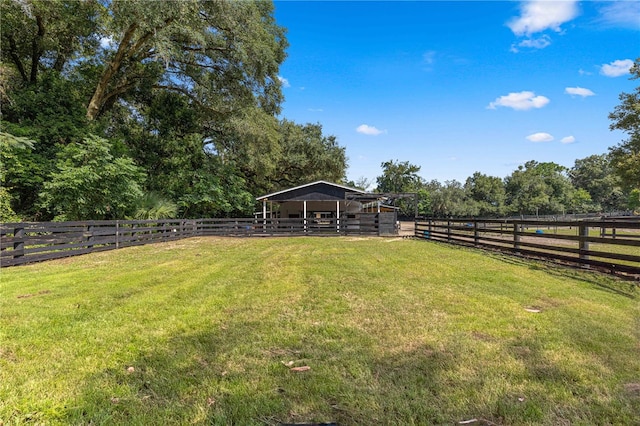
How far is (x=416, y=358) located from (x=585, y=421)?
1.22 m

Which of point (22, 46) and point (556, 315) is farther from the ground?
point (22, 46)

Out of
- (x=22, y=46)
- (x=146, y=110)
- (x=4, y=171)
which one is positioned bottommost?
(x=4, y=171)

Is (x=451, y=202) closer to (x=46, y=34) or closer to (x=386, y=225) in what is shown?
(x=386, y=225)

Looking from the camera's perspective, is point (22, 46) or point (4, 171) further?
point (22, 46)

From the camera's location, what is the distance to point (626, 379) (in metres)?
2.68

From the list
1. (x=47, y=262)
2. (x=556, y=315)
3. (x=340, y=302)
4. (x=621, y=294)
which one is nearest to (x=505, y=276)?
(x=621, y=294)

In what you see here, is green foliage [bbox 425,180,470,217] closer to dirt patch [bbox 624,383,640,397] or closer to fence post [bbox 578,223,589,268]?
fence post [bbox 578,223,589,268]

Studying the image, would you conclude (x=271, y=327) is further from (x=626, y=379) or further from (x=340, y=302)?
(x=626, y=379)

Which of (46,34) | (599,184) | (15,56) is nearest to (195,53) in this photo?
(46,34)

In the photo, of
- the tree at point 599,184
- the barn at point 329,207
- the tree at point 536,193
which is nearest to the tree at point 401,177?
the tree at point 536,193

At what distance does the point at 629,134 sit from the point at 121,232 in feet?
138

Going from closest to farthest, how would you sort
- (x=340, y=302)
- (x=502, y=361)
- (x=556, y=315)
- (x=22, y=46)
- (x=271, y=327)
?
(x=502, y=361), (x=271, y=327), (x=556, y=315), (x=340, y=302), (x=22, y=46)

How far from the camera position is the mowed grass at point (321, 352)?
91.4 inches

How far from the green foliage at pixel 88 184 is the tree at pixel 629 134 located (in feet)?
120
